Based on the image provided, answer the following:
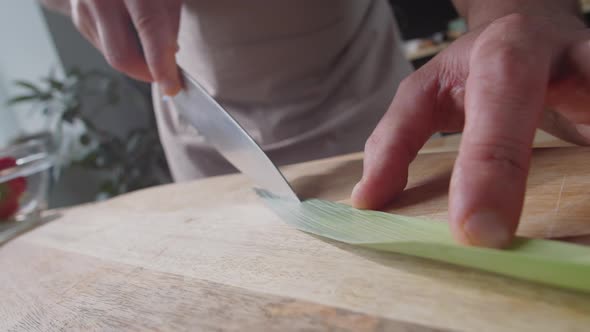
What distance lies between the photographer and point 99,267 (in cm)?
52

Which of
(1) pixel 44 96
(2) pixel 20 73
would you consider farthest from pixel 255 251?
(2) pixel 20 73

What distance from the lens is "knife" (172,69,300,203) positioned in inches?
21.3

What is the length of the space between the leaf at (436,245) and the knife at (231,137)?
7 cm

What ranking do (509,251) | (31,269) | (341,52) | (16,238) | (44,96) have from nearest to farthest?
(509,251) < (31,269) < (16,238) < (341,52) < (44,96)

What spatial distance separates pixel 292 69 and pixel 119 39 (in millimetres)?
343

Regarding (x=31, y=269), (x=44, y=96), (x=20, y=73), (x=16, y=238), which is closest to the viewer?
(x=31, y=269)

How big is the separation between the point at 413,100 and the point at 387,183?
0.09 metres

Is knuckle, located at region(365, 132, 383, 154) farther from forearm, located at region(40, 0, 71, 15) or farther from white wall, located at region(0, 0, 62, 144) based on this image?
white wall, located at region(0, 0, 62, 144)

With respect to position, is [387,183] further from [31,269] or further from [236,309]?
[31,269]

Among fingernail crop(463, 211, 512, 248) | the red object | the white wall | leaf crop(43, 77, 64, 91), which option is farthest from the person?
the white wall


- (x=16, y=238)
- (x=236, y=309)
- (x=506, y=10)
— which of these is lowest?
(x=16, y=238)

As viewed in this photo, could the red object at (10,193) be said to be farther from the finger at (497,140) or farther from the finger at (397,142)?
the finger at (497,140)

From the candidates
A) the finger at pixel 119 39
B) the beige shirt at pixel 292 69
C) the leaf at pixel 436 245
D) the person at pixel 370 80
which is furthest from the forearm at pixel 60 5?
the leaf at pixel 436 245

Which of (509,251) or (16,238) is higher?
(509,251)
